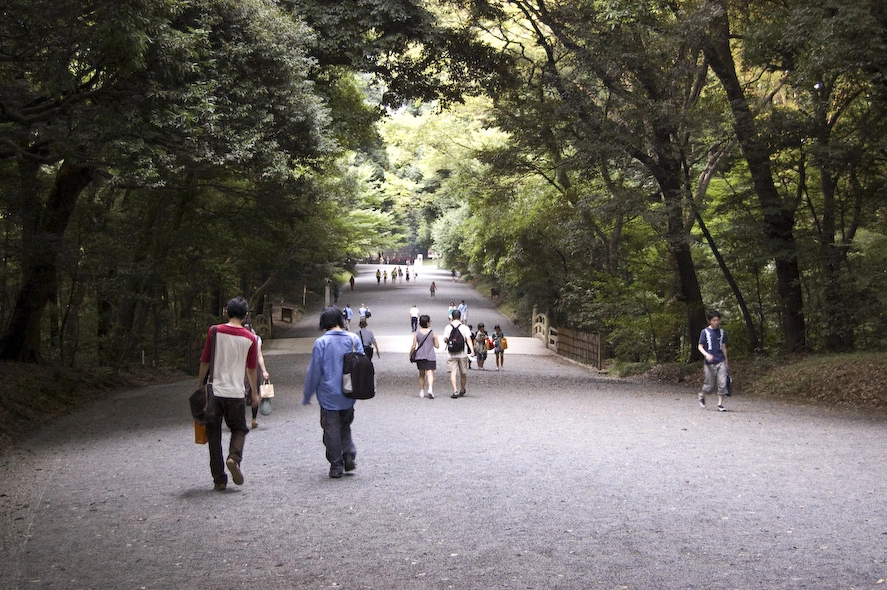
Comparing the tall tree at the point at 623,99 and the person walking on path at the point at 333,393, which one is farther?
the tall tree at the point at 623,99

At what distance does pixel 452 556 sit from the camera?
17.5 feet

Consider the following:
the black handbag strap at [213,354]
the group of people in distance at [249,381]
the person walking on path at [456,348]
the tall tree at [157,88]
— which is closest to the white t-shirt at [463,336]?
the person walking on path at [456,348]

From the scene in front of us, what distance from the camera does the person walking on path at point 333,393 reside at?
25.8 ft

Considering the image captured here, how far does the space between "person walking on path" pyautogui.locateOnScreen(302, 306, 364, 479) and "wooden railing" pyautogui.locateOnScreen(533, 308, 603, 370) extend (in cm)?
2160

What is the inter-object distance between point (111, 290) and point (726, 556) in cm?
1665

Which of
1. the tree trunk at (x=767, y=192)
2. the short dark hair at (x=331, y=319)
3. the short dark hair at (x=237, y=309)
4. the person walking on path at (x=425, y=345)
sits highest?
the tree trunk at (x=767, y=192)

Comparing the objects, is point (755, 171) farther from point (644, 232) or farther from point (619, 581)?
point (619, 581)

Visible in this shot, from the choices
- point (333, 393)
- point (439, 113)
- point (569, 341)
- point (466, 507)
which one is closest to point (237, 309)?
point (333, 393)

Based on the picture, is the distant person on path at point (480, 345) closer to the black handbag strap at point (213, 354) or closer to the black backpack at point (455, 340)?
the black backpack at point (455, 340)

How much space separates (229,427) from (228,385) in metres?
0.36

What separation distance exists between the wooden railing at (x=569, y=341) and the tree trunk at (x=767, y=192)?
9107mm

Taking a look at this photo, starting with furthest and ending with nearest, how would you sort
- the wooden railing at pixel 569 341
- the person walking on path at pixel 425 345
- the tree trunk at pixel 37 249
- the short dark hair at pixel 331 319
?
the wooden railing at pixel 569 341, the tree trunk at pixel 37 249, the person walking on path at pixel 425 345, the short dark hair at pixel 331 319

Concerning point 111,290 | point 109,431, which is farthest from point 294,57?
point 111,290

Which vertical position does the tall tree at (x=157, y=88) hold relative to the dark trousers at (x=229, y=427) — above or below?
above
